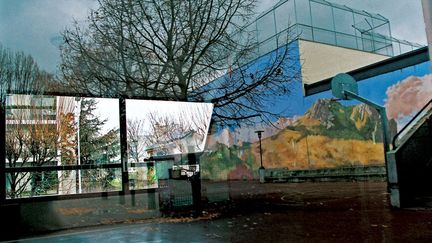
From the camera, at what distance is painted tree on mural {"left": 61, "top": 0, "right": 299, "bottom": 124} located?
498 cm

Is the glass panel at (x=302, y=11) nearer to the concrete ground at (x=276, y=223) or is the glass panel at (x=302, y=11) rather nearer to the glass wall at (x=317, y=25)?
the glass wall at (x=317, y=25)

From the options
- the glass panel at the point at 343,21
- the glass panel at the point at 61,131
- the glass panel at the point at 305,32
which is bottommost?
the glass panel at the point at 61,131

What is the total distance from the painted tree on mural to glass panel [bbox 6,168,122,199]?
3.66 feet

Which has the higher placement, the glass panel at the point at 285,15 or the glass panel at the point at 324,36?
the glass panel at the point at 285,15

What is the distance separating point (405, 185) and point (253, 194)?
270 centimetres

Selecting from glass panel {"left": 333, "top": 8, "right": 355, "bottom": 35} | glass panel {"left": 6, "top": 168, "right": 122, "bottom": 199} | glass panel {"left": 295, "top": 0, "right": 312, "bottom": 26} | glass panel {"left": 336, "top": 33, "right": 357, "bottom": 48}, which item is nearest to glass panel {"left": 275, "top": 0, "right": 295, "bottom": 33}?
glass panel {"left": 295, "top": 0, "right": 312, "bottom": 26}

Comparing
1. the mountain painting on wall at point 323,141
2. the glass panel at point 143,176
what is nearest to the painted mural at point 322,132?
the mountain painting on wall at point 323,141

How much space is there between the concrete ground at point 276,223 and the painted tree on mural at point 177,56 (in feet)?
4.92

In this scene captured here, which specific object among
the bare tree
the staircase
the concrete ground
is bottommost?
the concrete ground

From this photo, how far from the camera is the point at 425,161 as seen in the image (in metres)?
5.56

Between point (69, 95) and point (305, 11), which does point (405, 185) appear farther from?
point (69, 95)

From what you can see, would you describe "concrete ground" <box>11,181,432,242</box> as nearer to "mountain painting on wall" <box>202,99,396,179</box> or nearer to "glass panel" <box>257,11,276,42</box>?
"mountain painting on wall" <box>202,99,396,179</box>

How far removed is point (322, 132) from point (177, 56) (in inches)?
205

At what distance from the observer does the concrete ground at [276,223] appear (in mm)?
3812
